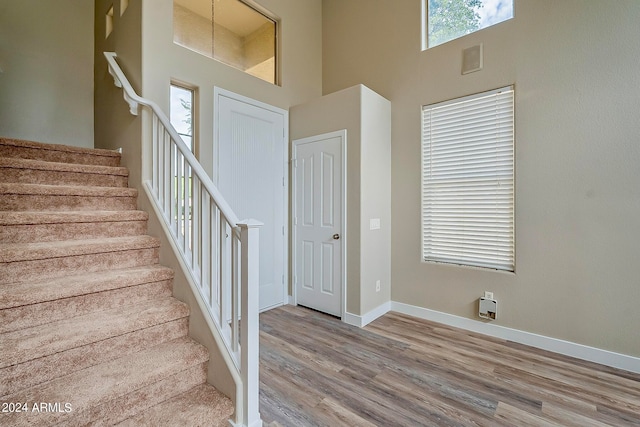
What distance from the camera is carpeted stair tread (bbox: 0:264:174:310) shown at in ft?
5.02

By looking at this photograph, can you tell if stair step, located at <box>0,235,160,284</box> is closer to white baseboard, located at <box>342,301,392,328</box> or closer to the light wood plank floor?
the light wood plank floor

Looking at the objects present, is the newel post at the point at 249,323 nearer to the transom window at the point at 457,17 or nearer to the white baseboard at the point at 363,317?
the white baseboard at the point at 363,317

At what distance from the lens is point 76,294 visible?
1682 mm

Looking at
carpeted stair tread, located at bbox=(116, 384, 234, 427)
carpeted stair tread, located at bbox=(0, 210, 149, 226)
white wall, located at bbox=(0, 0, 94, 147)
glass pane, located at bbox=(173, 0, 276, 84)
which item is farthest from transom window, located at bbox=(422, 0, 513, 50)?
white wall, located at bbox=(0, 0, 94, 147)

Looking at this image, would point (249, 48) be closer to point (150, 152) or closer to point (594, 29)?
point (150, 152)

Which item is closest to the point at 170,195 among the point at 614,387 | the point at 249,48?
the point at 249,48

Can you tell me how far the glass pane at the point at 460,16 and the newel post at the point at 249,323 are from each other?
3145 mm

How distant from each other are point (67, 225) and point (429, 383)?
2792mm

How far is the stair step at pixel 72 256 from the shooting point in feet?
5.56

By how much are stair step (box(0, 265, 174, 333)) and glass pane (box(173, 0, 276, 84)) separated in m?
2.35

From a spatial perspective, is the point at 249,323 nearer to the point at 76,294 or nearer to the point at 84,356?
the point at 84,356

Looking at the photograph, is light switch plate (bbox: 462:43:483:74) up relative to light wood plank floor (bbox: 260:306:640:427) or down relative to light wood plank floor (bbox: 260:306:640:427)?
up

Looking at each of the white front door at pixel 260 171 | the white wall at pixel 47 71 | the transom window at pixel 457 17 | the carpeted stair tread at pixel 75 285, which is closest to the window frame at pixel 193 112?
the white front door at pixel 260 171

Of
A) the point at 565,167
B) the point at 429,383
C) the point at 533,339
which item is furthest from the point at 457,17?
the point at 429,383
